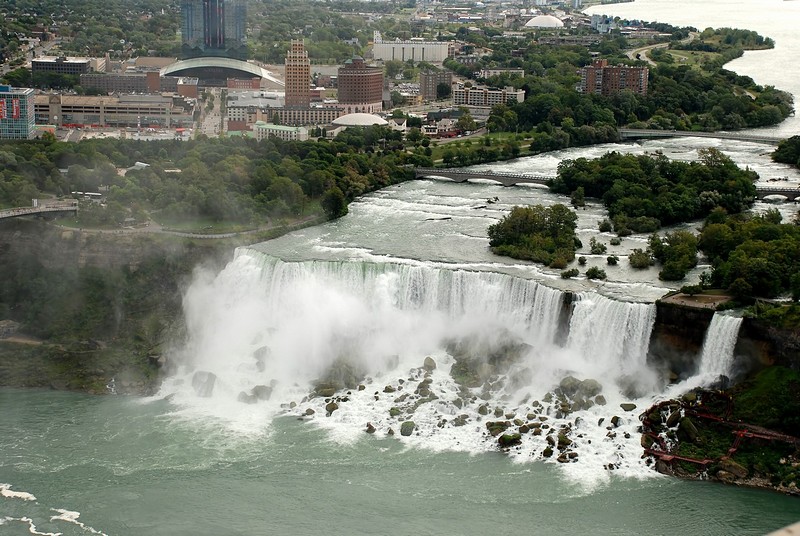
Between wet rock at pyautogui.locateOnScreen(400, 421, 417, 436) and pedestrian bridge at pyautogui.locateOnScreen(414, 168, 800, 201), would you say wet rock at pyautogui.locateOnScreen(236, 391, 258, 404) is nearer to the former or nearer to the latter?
wet rock at pyautogui.locateOnScreen(400, 421, 417, 436)

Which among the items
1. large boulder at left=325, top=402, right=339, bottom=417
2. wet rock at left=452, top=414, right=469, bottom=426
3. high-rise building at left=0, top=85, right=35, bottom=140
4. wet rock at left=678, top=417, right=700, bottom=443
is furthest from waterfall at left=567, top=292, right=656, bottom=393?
high-rise building at left=0, top=85, right=35, bottom=140

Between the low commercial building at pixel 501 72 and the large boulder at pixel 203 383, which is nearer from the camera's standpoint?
the large boulder at pixel 203 383

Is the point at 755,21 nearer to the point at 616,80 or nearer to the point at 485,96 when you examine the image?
the point at 616,80

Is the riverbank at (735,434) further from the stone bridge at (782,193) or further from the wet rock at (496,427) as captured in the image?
the stone bridge at (782,193)

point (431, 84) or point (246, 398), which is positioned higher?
point (431, 84)

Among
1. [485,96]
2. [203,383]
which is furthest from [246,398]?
[485,96]

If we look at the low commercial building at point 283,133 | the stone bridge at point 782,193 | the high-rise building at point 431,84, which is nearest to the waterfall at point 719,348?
the stone bridge at point 782,193
